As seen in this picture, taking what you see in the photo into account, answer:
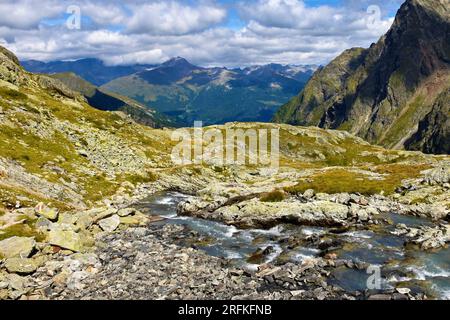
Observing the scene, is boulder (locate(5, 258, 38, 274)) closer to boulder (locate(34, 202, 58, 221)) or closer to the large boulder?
boulder (locate(34, 202, 58, 221))

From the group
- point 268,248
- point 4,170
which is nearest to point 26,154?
point 4,170

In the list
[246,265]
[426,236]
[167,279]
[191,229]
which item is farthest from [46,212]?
[426,236]

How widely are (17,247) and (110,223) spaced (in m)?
17.3

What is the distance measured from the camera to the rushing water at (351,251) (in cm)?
4125

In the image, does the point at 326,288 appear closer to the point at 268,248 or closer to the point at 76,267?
the point at 268,248

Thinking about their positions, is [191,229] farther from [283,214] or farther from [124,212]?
[283,214]

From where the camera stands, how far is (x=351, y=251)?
51.4m

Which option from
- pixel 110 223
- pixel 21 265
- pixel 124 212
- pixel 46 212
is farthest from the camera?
pixel 124 212

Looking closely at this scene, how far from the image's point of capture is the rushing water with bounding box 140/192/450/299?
Answer: 41.2 meters

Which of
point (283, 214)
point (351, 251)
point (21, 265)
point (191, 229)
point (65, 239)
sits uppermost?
point (21, 265)

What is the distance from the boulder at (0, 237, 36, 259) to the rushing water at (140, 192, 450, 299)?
20.6 m

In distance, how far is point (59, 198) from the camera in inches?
2859

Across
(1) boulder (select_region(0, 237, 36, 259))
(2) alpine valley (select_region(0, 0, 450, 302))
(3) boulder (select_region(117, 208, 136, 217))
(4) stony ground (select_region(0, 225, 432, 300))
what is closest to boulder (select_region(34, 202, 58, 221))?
(2) alpine valley (select_region(0, 0, 450, 302))

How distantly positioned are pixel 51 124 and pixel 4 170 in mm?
47380
